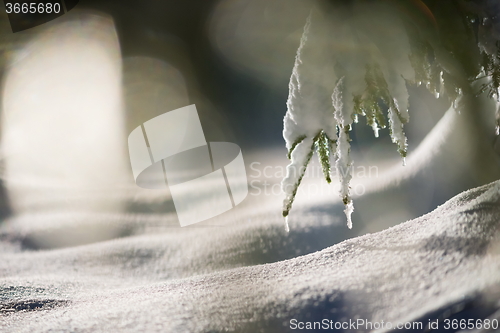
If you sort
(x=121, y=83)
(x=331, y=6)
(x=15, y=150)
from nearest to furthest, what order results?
(x=331, y=6)
(x=121, y=83)
(x=15, y=150)

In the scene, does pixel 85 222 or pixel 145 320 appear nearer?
pixel 145 320

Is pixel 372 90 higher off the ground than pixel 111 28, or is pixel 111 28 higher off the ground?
pixel 372 90

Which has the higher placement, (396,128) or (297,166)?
(396,128)

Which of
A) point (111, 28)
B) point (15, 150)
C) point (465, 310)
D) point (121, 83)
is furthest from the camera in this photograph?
point (15, 150)

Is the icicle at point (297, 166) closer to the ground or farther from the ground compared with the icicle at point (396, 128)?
closer to the ground

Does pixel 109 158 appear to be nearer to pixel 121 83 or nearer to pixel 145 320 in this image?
pixel 121 83

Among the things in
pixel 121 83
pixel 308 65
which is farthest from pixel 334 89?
pixel 121 83

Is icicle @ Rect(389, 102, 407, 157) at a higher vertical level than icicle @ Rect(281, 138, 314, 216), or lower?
higher

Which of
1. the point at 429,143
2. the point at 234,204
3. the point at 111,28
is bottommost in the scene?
the point at 234,204

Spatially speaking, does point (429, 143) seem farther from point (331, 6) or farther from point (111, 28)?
point (111, 28)
